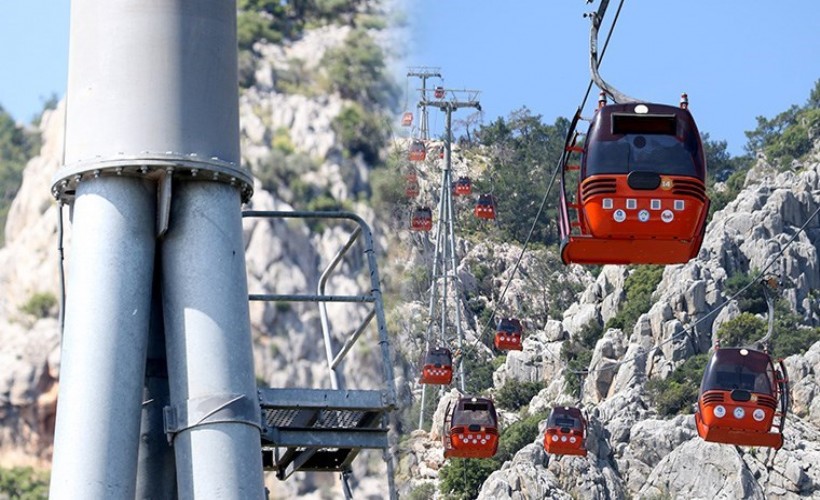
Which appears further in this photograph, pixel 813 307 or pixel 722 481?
pixel 813 307

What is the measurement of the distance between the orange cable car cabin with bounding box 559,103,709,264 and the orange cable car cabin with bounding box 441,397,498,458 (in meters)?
21.2

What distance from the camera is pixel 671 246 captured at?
1145 cm

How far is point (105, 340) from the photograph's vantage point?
6605 mm

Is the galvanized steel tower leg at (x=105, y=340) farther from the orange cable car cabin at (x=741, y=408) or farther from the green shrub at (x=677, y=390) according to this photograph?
→ the green shrub at (x=677, y=390)

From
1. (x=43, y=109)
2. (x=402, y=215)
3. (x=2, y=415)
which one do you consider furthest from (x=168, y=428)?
(x=402, y=215)

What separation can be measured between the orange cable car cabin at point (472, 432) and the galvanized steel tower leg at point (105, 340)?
85.7 feet

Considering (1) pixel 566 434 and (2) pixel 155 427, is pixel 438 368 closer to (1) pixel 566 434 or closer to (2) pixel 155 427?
(1) pixel 566 434

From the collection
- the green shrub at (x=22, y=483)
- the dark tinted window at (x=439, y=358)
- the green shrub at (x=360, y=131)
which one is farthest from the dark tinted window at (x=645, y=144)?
the green shrub at (x=360, y=131)

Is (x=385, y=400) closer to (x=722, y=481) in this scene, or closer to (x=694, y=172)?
(x=694, y=172)

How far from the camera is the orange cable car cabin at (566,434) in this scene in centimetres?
3881

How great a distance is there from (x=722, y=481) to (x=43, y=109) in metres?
31.7

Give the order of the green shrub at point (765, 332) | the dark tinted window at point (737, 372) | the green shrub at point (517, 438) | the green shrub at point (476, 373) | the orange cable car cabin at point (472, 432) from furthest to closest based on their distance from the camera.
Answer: the green shrub at point (476, 373), the green shrub at point (765, 332), the green shrub at point (517, 438), the orange cable car cabin at point (472, 432), the dark tinted window at point (737, 372)

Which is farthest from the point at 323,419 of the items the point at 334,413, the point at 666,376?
the point at 666,376

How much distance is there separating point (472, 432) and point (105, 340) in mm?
27263
